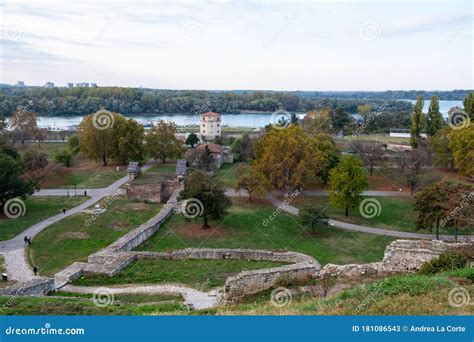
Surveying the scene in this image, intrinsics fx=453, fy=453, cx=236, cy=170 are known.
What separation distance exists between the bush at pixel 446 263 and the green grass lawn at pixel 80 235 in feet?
48.4

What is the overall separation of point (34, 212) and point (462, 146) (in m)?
34.5

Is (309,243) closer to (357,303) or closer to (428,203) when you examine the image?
(428,203)

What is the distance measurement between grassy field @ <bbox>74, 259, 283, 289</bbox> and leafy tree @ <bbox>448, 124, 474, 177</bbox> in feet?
80.0

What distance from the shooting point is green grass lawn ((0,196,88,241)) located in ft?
83.6

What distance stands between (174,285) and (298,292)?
192 inches

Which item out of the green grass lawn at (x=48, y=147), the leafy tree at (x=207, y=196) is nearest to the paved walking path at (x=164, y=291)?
the leafy tree at (x=207, y=196)

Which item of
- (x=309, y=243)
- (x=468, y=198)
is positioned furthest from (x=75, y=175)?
(x=468, y=198)

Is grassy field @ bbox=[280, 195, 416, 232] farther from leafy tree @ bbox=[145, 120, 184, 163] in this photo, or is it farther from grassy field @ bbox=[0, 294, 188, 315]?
grassy field @ bbox=[0, 294, 188, 315]

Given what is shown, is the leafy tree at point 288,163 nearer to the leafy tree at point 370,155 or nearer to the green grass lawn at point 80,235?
the green grass lawn at point 80,235

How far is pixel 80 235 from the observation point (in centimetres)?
2469

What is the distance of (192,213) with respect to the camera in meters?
27.6

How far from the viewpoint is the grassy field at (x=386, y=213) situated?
28.6m

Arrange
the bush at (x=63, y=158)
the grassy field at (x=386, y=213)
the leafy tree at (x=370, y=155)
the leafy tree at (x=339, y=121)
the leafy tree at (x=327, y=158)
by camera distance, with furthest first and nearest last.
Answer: the leafy tree at (x=339, y=121)
the bush at (x=63, y=158)
the leafy tree at (x=370, y=155)
the leafy tree at (x=327, y=158)
the grassy field at (x=386, y=213)

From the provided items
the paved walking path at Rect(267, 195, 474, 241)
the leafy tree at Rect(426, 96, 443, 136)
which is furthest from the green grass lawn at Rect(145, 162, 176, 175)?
the leafy tree at Rect(426, 96, 443, 136)
